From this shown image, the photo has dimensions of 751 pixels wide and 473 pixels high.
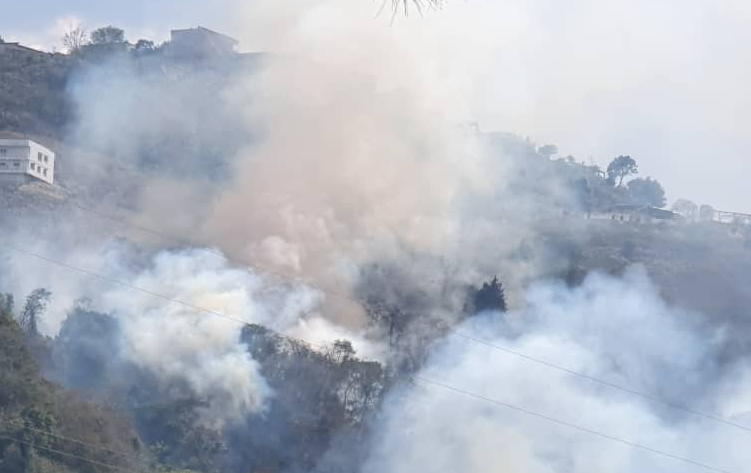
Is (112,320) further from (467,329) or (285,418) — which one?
(467,329)

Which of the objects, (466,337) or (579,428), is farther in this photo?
(466,337)

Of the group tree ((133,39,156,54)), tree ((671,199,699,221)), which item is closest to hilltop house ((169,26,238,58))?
tree ((133,39,156,54))

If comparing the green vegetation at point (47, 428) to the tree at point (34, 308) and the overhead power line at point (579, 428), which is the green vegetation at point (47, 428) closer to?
the tree at point (34, 308)

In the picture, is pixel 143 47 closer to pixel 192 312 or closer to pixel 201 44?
pixel 201 44

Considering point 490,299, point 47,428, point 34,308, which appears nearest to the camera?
point 47,428

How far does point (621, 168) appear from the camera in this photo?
153125mm

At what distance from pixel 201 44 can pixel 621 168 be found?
142 feet

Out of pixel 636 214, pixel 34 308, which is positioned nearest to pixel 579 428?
pixel 34 308

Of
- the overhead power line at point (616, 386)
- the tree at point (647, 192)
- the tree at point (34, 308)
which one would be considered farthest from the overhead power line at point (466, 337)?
the tree at point (647, 192)

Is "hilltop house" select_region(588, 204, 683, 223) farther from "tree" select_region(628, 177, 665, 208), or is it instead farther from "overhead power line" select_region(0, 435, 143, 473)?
"overhead power line" select_region(0, 435, 143, 473)

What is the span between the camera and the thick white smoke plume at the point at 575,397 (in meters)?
71.4

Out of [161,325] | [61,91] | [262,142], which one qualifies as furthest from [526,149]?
[161,325]

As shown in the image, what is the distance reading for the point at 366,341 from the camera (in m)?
89.0

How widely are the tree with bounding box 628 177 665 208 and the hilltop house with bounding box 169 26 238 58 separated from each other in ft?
134
